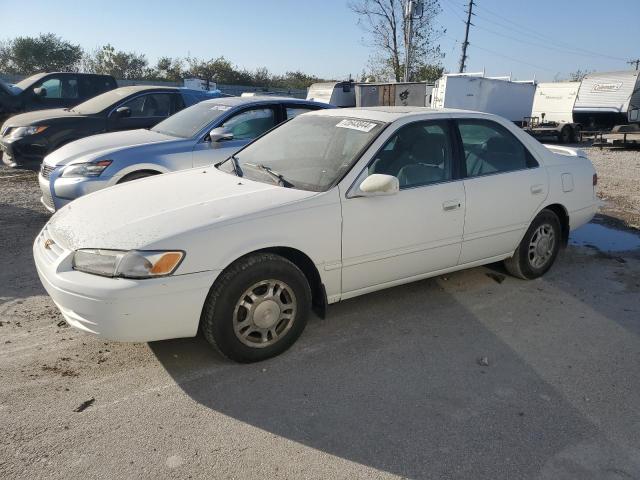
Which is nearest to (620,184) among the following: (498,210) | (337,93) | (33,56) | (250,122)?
(498,210)

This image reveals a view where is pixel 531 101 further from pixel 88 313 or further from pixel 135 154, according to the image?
pixel 88 313

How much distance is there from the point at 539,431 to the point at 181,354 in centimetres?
226

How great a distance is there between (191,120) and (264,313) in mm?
4306

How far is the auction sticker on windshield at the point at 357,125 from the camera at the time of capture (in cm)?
400

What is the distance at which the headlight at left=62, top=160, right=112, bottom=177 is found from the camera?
5.92m

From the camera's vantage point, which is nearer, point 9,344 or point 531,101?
point 9,344

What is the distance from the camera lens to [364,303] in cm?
439

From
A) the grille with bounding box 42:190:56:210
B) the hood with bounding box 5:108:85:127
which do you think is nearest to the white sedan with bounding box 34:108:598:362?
the grille with bounding box 42:190:56:210

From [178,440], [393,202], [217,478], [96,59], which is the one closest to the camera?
[217,478]

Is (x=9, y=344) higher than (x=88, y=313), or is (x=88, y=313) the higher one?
(x=88, y=313)

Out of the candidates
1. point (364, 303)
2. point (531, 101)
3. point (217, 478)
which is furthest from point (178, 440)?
point (531, 101)

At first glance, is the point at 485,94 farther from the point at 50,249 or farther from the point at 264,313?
the point at 50,249

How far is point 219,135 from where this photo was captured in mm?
6234

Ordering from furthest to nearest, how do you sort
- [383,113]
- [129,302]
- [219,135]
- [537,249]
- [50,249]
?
1. [219,135]
2. [537,249]
3. [383,113]
4. [50,249]
5. [129,302]
